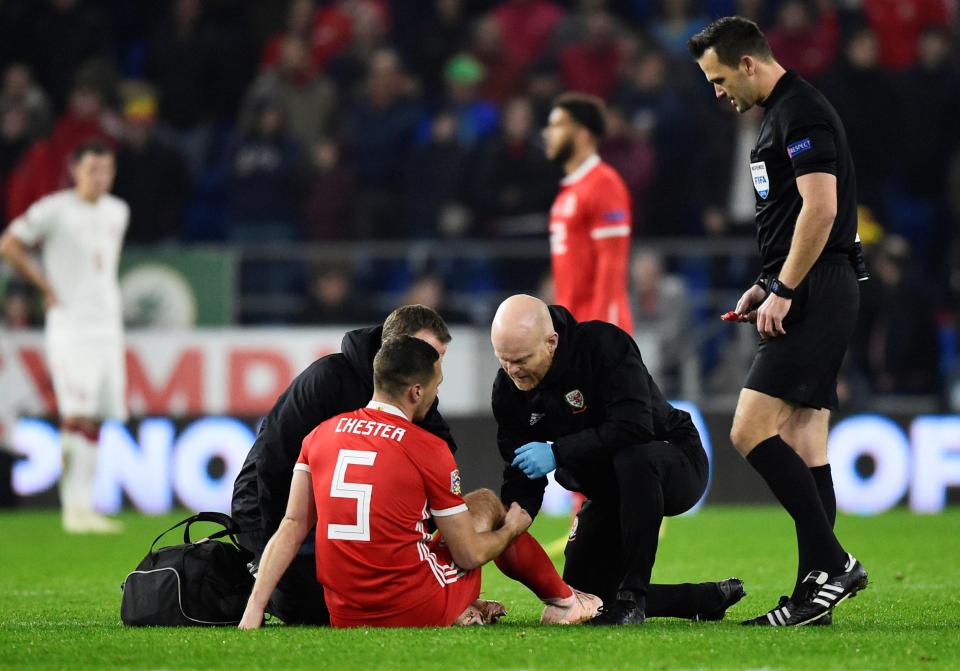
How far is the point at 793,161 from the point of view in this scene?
566 cm

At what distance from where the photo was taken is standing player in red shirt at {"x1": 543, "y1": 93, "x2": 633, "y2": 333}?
9000mm

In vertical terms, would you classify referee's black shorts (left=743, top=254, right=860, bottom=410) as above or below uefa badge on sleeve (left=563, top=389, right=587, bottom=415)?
above

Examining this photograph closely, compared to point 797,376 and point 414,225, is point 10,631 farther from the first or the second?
point 414,225

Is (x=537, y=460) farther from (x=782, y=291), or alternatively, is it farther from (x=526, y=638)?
(x=782, y=291)

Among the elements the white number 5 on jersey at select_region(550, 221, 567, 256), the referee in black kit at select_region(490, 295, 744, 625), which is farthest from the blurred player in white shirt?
the referee in black kit at select_region(490, 295, 744, 625)

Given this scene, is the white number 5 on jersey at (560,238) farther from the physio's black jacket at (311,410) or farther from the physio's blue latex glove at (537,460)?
the physio's blue latex glove at (537,460)

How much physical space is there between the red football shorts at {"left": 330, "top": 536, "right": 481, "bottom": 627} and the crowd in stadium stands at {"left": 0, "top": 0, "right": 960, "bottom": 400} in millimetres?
7695

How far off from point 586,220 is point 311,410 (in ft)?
11.7

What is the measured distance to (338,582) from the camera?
555 cm

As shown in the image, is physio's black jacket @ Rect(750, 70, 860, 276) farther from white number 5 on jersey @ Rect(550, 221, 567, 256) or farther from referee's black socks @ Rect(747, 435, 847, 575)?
white number 5 on jersey @ Rect(550, 221, 567, 256)

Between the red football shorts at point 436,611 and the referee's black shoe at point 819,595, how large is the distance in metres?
1.11

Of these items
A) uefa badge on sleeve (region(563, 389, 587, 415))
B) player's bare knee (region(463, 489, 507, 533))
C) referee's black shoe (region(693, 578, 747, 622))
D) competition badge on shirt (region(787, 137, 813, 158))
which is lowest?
referee's black shoe (region(693, 578, 747, 622))

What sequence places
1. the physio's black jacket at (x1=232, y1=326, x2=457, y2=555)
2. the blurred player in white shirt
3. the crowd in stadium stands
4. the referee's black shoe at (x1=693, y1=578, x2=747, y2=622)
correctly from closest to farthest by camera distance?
the physio's black jacket at (x1=232, y1=326, x2=457, y2=555) → the referee's black shoe at (x1=693, y1=578, x2=747, y2=622) → the blurred player in white shirt → the crowd in stadium stands

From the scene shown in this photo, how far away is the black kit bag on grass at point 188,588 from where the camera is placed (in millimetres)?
5895
